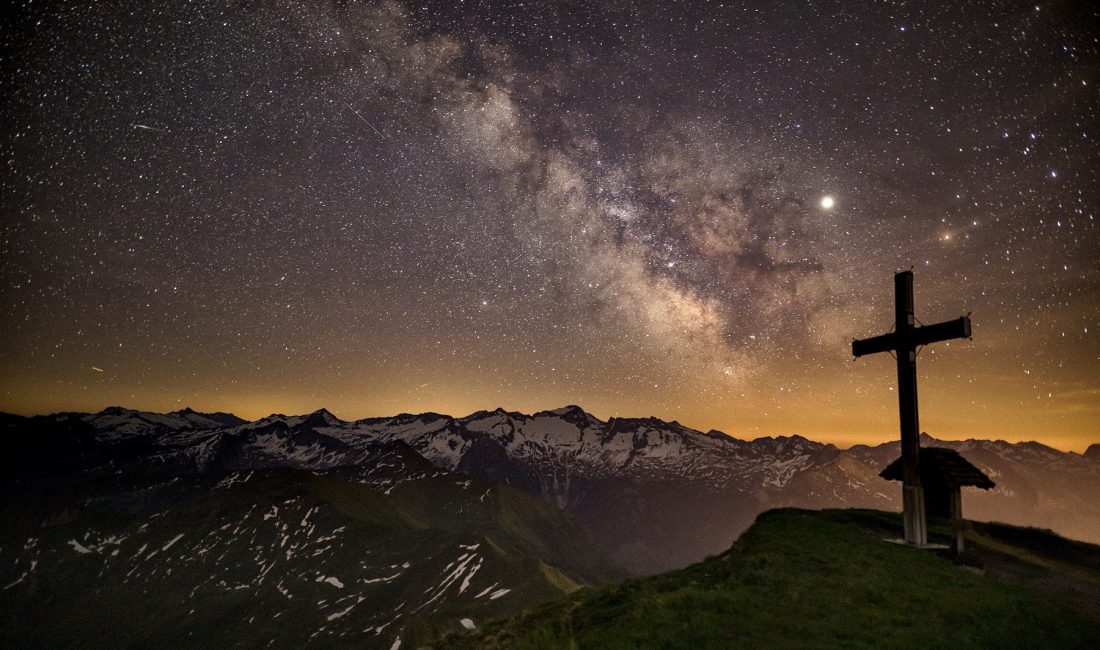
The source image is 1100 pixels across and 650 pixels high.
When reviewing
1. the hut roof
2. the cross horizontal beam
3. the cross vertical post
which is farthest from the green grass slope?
the cross horizontal beam

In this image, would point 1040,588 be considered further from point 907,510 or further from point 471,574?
point 471,574

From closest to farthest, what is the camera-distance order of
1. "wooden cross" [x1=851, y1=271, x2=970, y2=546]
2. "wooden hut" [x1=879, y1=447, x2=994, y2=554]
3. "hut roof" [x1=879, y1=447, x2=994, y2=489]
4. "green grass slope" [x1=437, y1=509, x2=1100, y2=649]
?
"green grass slope" [x1=437, y1=509, x2=1100, y2=649], "wooden cross" [x1=851, y1=271, x2=970, y2=546], "wooden hut" [x1=879, y1=447, x2=994, y2=554], "hut roof" [x1=879, y1=447, x2=994, y2=489]

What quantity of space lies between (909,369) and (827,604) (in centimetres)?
1212

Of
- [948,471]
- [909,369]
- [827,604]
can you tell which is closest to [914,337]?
[909,369]

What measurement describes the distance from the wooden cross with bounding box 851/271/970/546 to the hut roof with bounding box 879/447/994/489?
471 mm

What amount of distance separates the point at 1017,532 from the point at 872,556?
13078 millimetres

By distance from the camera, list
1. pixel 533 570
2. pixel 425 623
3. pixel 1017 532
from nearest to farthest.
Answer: pixel 1017 532 → pixel 425 623 → pixel 533 570

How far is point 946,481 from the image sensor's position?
21.1 meters

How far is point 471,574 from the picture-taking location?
190 meters

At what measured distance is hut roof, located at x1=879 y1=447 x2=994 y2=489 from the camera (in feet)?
69.3

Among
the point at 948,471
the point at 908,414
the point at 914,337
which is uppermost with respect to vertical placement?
the point at 914,337

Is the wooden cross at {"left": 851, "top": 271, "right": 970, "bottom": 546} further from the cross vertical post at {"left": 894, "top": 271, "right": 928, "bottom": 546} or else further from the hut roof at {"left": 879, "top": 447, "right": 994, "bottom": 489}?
the hut roof at {"left": 879, "top": 447, "right": 994, "bottom": 489}

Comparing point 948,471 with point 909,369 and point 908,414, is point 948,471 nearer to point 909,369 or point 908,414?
point 908,414

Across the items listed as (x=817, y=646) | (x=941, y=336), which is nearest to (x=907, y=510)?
(x=941, y=336)
